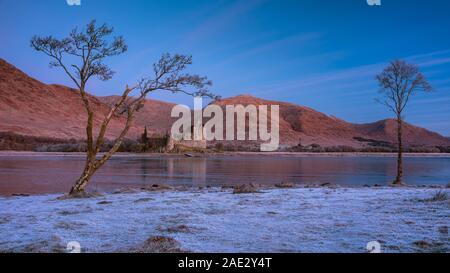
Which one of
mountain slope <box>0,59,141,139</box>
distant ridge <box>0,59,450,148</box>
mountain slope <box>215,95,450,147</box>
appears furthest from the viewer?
mountain slope <box>215,95,450,147</box>

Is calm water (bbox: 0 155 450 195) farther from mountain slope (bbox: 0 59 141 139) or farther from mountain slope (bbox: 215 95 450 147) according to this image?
mountain slope (bbox: 215 95 450 147)

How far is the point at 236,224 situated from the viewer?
6.24 m

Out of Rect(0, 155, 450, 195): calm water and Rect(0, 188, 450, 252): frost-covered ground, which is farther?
Rect(0, 155, 450, 195): calm water

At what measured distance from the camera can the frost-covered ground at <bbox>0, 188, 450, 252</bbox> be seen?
4930mm

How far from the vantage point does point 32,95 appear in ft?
313

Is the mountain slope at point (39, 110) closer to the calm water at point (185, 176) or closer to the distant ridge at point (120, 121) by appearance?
the distant ridge at point (120, 121)

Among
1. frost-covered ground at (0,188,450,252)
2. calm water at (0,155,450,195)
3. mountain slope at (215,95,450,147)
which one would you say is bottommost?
calm water at (0,155,450,195)

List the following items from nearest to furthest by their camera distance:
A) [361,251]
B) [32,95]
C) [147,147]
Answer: [361,251]
[147,147]
[32,95]

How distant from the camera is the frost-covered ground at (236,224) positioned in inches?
194

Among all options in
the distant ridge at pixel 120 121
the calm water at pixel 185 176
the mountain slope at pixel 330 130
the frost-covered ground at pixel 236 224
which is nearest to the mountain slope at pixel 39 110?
the distant ridge at pixel 120 121

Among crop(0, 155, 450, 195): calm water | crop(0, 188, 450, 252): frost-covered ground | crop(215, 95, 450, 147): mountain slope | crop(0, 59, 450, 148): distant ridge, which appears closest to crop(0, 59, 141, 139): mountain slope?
crop(0, 59, 450, 148): distant ridge

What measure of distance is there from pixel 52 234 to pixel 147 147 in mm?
49616
